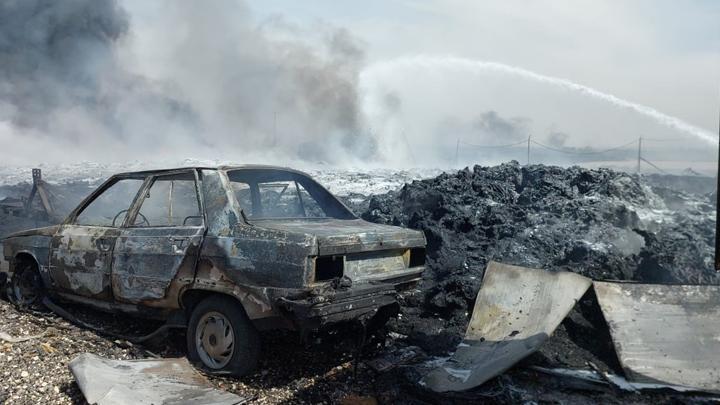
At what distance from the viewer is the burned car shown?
351 cm

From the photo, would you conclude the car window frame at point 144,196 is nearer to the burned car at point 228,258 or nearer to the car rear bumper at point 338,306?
the burned car at point 228,258

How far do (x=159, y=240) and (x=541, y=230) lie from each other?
5.13 m

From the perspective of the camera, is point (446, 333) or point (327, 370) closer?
point (327, 370)

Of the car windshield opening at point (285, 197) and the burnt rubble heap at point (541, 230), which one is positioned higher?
the car windshield opening at point (285, 197)

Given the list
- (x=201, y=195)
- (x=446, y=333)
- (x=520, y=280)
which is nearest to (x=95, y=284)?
(x=201, y=195)

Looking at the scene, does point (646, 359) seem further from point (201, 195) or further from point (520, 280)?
point (201, 195)

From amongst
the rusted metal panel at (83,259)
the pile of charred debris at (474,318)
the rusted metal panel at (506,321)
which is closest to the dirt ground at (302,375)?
the pile of charred debris at (474,318)

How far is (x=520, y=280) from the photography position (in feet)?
14.6

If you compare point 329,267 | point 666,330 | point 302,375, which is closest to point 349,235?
point 329,267

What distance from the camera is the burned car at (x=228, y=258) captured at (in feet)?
11.5

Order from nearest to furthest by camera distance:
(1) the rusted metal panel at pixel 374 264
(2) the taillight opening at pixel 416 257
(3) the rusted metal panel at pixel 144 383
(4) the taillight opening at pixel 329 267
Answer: (3) the rusted metal panel at pixel 144 383
(4) the taillight opening at pixel 329 267
(1) the rusted metal panel at pixel 374 264
(2) the taillight opening at pixel 416 257

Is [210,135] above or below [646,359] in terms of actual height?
above

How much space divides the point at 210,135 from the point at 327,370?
29.5 metres

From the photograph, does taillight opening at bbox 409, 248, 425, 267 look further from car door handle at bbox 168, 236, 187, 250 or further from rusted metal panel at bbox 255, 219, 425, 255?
car door handle at bbox 168, 236, 187, 250
